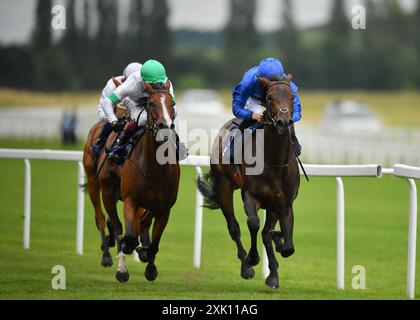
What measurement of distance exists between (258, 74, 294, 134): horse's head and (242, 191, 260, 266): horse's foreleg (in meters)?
0.74

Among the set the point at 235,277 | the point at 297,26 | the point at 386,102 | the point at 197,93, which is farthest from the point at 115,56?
the point at 235,277

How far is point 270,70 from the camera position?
29.0 ft

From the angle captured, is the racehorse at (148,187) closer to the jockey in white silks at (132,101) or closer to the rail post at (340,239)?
the jockey in white silks at (132,101)

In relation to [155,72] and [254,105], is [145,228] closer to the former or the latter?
[254,105]

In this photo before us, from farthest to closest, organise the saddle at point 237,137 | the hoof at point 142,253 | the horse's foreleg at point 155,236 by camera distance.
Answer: the hoof at point 142,253
the horse's foreleg at point 155,236
the saddle at point 237,137

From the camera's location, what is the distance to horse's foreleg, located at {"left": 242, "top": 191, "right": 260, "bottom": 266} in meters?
8.93

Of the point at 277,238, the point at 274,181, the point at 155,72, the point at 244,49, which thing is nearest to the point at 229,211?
the point at 277,238

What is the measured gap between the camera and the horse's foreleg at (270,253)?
905 centimetres

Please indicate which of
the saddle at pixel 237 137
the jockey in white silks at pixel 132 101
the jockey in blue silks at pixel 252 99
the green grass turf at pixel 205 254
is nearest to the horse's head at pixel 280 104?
the jockey in blue silks at pixel 252 99

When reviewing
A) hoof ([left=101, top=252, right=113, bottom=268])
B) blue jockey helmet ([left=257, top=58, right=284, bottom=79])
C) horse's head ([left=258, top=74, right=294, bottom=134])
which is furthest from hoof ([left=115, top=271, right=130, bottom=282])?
blue jockey helmet ([left=257, top=58, right=284, bottom=79])

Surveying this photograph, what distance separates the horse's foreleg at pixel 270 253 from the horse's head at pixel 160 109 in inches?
49.3

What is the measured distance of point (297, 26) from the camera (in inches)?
3418
